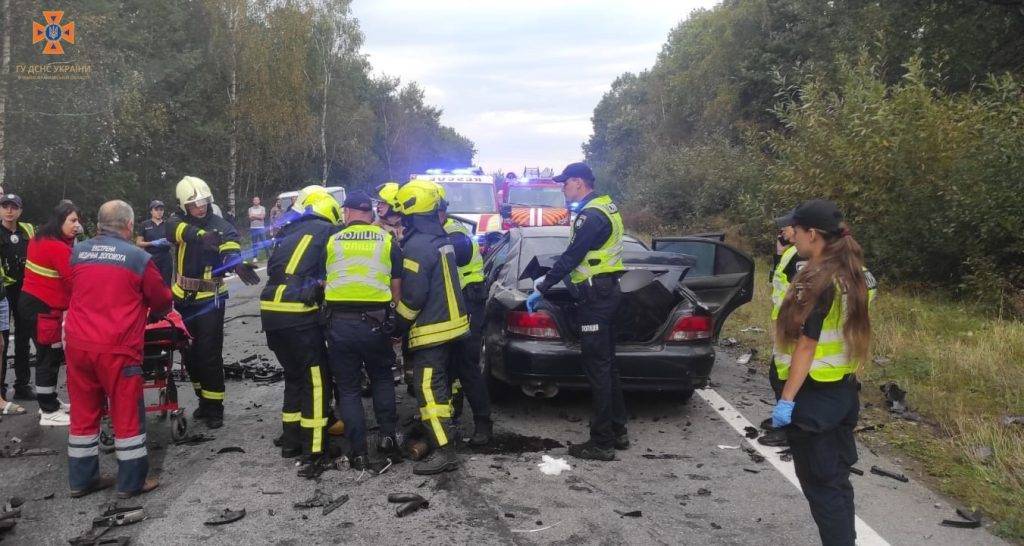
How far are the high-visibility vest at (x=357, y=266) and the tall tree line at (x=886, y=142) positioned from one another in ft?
25.8

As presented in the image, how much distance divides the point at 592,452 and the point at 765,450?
122 centimetres

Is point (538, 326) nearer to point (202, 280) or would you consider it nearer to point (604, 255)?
point (604, 255)

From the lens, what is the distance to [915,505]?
4086 millimetres

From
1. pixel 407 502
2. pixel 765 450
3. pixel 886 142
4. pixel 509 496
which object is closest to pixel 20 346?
pixel 407 502

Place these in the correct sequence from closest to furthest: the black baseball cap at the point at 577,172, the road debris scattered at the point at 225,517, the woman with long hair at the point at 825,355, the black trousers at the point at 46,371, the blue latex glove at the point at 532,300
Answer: the woman with long hair at the point at 825,355 → the road debris scattered at the point at 225,517 → the black baseball cap at the point at 577,172 → the blue latex glove at the point at 532,300 → the black trousers at the point at 46,371

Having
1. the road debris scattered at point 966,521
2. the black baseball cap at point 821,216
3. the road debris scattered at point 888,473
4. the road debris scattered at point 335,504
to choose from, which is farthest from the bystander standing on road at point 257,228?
the black baseball cap at point 821,216

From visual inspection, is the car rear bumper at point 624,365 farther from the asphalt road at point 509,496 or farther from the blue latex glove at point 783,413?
the blue latex glove at point 783,413

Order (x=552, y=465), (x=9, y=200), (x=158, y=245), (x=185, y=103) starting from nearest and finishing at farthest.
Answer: (x=552, y=465), (x=9, y=200), (x=158, y=245), (x=185, y=103)

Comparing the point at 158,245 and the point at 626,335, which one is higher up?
the point at 158,245

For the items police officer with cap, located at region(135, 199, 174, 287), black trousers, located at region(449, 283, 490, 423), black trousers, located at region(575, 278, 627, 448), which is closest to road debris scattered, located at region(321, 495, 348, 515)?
black trousers, located at region(449, 283, 490, 423)

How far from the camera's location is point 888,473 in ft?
15.0

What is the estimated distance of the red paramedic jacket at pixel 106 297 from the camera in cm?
408

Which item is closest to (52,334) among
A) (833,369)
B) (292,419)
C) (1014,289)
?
(292,419)

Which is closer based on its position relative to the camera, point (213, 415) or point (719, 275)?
point (213, 415)
